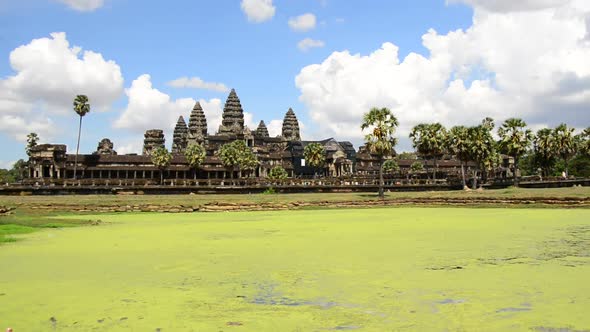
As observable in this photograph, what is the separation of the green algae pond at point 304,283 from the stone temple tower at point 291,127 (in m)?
166

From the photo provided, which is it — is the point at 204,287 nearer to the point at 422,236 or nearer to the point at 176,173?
the point at 422,236

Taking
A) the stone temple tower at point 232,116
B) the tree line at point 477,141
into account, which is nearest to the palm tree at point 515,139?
the tree line at point 477,141

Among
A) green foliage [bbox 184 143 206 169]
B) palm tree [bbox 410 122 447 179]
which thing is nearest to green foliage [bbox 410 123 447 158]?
palm tree [bbox 410 122 447 179]

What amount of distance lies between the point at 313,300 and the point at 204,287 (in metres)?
2.59

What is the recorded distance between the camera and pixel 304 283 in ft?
40.0

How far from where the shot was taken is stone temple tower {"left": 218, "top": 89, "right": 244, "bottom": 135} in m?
175

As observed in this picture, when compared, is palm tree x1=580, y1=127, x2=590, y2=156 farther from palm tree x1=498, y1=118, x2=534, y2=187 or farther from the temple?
the temple

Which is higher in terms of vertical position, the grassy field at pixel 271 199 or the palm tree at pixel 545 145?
the palm tree at pixel 545 145

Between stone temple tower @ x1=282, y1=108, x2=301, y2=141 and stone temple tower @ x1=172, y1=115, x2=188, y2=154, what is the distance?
3114 centimetres

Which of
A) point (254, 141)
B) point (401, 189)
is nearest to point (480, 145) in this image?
point (401, 189)

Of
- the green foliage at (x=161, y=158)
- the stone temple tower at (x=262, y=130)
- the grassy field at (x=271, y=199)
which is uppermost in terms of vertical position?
the stone temple tower at (x=262, y=130)

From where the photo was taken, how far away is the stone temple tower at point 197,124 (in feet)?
569

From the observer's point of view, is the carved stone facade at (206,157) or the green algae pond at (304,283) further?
the carved stone facade at (206,157)

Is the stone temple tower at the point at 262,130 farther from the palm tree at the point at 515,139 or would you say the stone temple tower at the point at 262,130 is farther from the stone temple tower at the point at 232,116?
the palm tree at the point at 515,139
